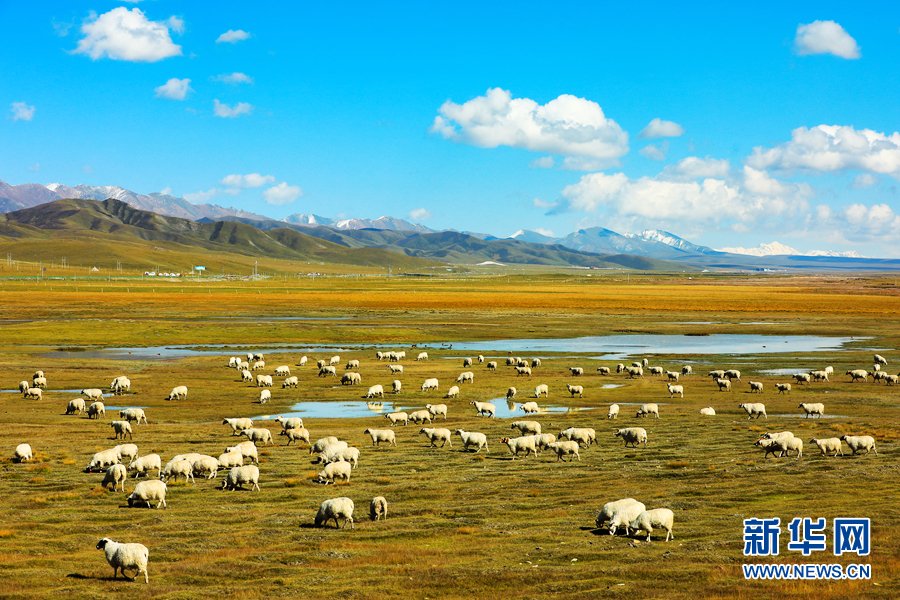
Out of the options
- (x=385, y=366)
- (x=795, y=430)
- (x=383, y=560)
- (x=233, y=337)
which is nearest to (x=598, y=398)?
(x=795, y=430)

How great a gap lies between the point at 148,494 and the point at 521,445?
14.4 metres

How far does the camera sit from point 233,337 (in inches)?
3091

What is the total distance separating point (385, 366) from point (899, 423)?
37202 millimetres

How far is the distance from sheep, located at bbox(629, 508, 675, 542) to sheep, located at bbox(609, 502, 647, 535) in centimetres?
30

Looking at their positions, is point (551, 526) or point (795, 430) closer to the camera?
point (551, 526)

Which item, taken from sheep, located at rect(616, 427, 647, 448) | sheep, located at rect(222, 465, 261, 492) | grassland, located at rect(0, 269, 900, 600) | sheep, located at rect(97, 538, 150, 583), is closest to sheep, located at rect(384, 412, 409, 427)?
grassland, located at rect(0, 269, 900, 600)

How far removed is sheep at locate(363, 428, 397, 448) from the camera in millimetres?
30609

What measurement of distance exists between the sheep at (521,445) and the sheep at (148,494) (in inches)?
531

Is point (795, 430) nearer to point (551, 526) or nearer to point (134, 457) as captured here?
point (551, 526)

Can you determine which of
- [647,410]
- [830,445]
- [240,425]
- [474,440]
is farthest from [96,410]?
[830,445]

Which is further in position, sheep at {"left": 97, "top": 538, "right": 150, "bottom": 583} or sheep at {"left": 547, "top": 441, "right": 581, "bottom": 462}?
sheep at {"left": 547, "top": 441, "right": 581, "bottom": 462}

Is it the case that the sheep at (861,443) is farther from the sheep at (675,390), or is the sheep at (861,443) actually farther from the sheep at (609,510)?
the sheep at (675,390)

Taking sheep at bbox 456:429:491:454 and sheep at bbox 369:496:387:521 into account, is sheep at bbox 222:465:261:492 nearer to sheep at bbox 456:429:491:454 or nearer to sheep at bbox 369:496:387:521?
sheep at bbox 369:496:387:521

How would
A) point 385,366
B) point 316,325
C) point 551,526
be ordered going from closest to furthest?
point 551,526
point 385,366
point 316,325
